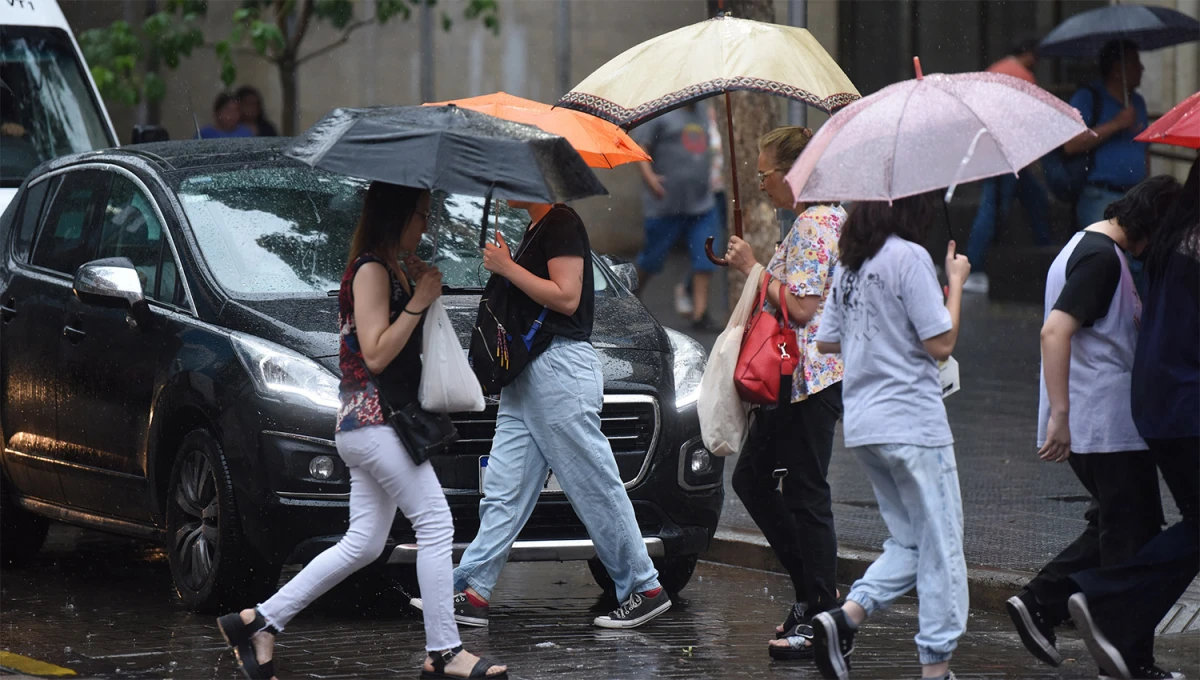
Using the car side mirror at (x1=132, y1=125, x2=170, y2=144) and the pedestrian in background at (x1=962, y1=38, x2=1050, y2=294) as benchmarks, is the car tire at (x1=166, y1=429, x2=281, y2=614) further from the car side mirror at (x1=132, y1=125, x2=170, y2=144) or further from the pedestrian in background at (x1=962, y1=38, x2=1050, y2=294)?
the pedestrian in background at (x1=962, y1=38, x2=1050, y2=294)

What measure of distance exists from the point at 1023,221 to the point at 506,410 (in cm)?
1335

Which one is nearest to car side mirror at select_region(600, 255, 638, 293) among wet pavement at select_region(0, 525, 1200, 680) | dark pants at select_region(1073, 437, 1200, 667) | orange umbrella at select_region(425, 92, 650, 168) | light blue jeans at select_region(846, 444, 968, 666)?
orange umbrella at select_region(425, 92, 650, 168)

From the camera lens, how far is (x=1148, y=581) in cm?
564

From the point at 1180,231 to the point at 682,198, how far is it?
11.0m

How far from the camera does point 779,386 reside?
6152mm

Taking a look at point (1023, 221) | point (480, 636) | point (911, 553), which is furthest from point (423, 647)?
point (1023, 221)

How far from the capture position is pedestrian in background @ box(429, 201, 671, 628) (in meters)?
6.47

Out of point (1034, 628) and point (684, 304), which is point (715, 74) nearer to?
point (1034, 628)

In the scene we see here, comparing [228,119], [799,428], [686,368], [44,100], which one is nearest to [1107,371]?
[799,428]

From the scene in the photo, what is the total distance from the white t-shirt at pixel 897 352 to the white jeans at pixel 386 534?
1.33 metres

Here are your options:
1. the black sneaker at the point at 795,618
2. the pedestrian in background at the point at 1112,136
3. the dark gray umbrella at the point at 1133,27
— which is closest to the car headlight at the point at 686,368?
the black sneaker at the point at 795,618

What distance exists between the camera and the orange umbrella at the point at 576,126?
6750 mm

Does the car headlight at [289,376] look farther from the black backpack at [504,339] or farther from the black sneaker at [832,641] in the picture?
the black sneaker at [832,641]

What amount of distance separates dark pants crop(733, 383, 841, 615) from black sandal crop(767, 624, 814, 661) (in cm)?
8
